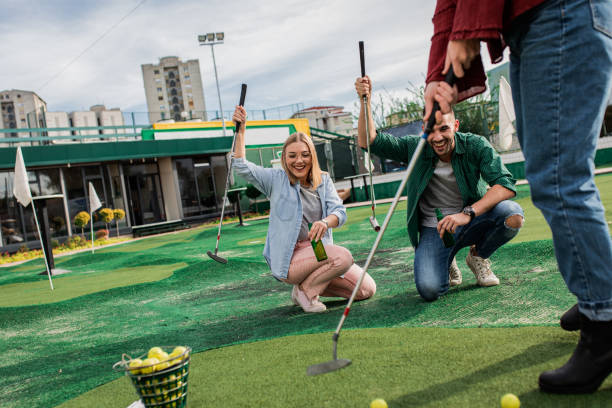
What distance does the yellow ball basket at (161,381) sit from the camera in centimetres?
186

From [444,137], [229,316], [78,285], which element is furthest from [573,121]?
[78,285]

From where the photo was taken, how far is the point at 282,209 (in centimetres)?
376

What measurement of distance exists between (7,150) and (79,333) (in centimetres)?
1570

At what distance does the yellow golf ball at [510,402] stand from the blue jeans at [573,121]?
365mm

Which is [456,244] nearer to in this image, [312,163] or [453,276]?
[453,276]

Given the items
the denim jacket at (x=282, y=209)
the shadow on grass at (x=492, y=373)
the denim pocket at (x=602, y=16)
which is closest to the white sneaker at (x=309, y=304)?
the denim jacket at (x=282, y=209)

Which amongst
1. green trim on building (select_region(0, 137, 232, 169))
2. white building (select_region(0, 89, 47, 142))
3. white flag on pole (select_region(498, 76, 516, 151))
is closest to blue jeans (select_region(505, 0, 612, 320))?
white flag on pole (select_region(498, 76, 516, 151))

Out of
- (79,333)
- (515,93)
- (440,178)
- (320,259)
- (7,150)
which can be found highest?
(7,150)

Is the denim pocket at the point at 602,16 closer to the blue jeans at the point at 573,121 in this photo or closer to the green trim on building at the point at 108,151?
the blue jeans at the point at 573,121

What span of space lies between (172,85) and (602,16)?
10438 cm

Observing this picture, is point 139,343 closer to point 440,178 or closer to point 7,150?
point 440,178

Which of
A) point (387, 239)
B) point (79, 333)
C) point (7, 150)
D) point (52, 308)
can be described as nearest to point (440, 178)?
point (79, 333)

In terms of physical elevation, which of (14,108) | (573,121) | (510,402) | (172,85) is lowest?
(510,402)

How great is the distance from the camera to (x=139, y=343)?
3490 mm
